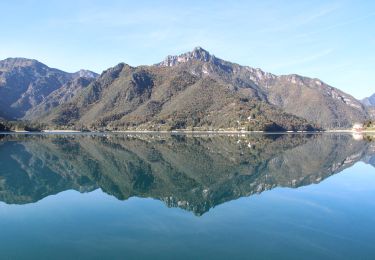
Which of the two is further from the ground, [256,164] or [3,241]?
[256,164]

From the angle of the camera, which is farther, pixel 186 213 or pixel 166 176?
pixel 166 176

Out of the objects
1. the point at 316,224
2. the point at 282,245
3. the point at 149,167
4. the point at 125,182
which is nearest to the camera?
the point at 282,245

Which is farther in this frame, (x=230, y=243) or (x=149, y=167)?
(x=149, y=167)

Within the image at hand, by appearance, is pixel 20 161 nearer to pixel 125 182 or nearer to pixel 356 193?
pixel 125 182

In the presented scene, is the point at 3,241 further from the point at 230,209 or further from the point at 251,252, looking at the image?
the point at 230,209

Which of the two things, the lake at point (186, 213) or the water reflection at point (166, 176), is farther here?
the water reflection at point (166, 176)

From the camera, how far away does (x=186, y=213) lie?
26188 millimetres

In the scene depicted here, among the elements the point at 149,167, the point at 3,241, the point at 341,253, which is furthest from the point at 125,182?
the point at 341,253

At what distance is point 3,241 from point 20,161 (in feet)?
136

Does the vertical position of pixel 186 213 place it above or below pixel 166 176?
below

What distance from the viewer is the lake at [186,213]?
733 inches

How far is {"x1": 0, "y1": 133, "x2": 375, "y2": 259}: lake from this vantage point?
1861cm

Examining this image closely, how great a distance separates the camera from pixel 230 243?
1950 centimetres

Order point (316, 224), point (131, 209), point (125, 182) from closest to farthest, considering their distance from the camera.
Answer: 1. point (316, 224)
2. point (131, 209)
3. point (125, 182)
